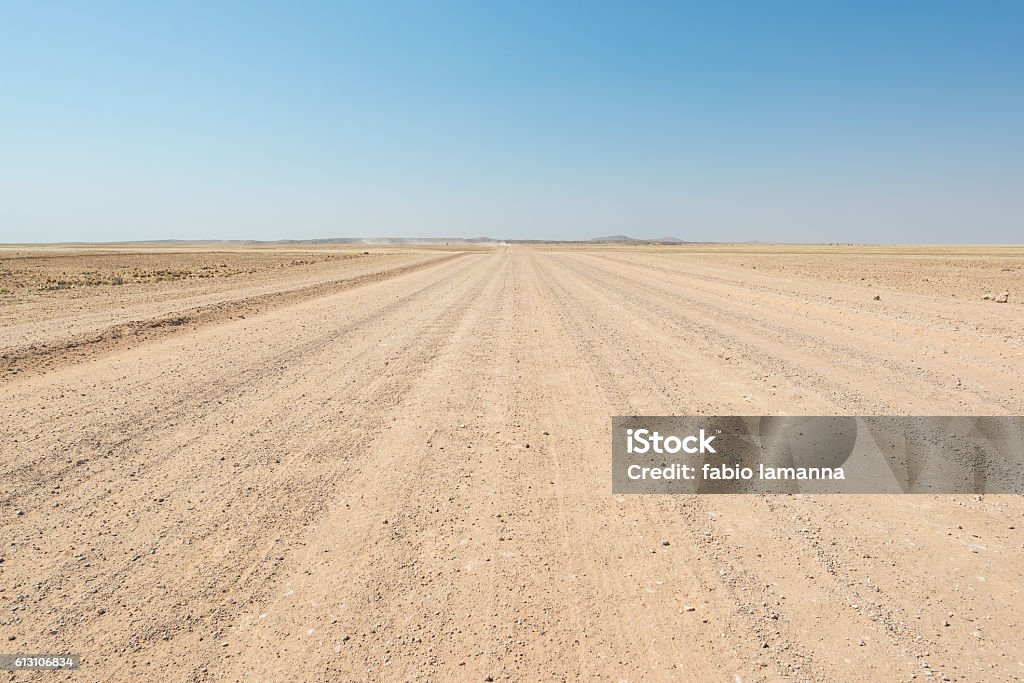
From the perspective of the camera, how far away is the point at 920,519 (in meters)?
3.53

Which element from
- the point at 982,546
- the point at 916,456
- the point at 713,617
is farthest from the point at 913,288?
the point at 713,617

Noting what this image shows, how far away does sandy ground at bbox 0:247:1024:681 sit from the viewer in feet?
7.99

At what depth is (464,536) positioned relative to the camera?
3412 millimetres

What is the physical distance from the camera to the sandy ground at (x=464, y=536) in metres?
2.44

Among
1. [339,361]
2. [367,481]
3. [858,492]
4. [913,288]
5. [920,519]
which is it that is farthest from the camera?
[913,288]

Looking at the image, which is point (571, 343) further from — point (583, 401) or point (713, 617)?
point (713, 617)

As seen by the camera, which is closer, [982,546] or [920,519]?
[982,546]

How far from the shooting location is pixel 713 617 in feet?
8.65

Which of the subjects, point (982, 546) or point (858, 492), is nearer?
point (982, 546)

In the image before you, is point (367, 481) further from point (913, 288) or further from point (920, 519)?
point (913, 288)

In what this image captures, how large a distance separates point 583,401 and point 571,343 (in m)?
3.34

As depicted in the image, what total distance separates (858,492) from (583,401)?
2891 millimetres

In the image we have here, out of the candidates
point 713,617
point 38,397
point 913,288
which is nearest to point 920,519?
point 713,617

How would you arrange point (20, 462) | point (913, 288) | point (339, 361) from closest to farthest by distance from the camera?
point (20, 462) → point (339, 361) → point (913, 288)
